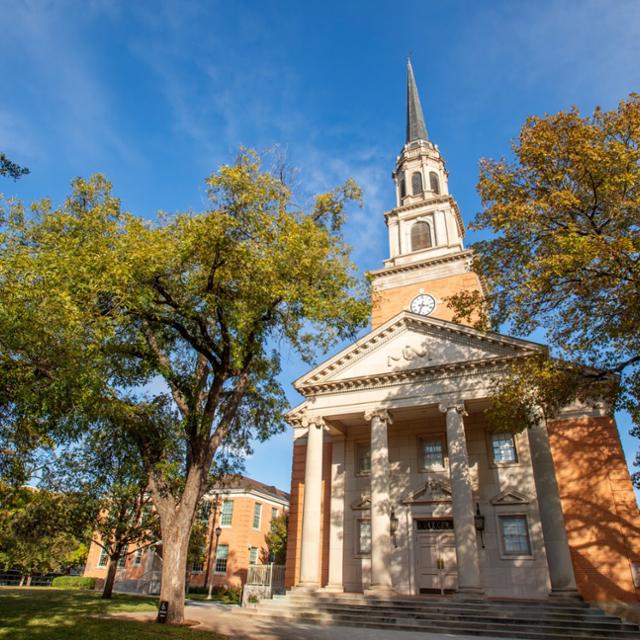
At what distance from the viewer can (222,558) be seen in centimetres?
3631

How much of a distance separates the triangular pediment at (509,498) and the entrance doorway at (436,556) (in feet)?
6.58

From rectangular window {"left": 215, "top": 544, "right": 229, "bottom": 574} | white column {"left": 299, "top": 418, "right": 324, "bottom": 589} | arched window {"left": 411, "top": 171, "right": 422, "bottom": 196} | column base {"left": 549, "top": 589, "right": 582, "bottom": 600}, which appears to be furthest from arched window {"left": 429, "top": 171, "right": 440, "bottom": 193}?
rectangular window {"left": 215, "top": 544, "right": 229, "bottom": 574}

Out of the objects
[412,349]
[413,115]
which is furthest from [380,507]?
[413,115]

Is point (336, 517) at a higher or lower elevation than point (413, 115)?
lower

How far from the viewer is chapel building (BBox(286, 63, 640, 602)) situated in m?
17.1

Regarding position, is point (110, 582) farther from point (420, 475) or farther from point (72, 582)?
point (72, 582)

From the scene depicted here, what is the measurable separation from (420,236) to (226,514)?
2569 centimetres

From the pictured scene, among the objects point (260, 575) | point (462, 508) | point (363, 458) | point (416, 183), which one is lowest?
point (260, 575)

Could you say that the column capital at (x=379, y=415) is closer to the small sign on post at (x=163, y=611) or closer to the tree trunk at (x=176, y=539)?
the tree trunk at (x=176, y=539)

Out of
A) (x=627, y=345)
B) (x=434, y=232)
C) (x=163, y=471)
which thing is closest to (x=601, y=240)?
(x=627, y=345)

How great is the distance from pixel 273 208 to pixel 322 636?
12163mm

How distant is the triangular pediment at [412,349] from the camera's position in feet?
64.6

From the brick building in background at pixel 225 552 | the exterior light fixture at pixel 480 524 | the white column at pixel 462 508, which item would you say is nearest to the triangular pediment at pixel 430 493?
the exterior light fixture at pixel 480 524

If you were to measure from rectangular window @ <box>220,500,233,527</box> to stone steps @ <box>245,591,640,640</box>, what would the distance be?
22.2 metres
